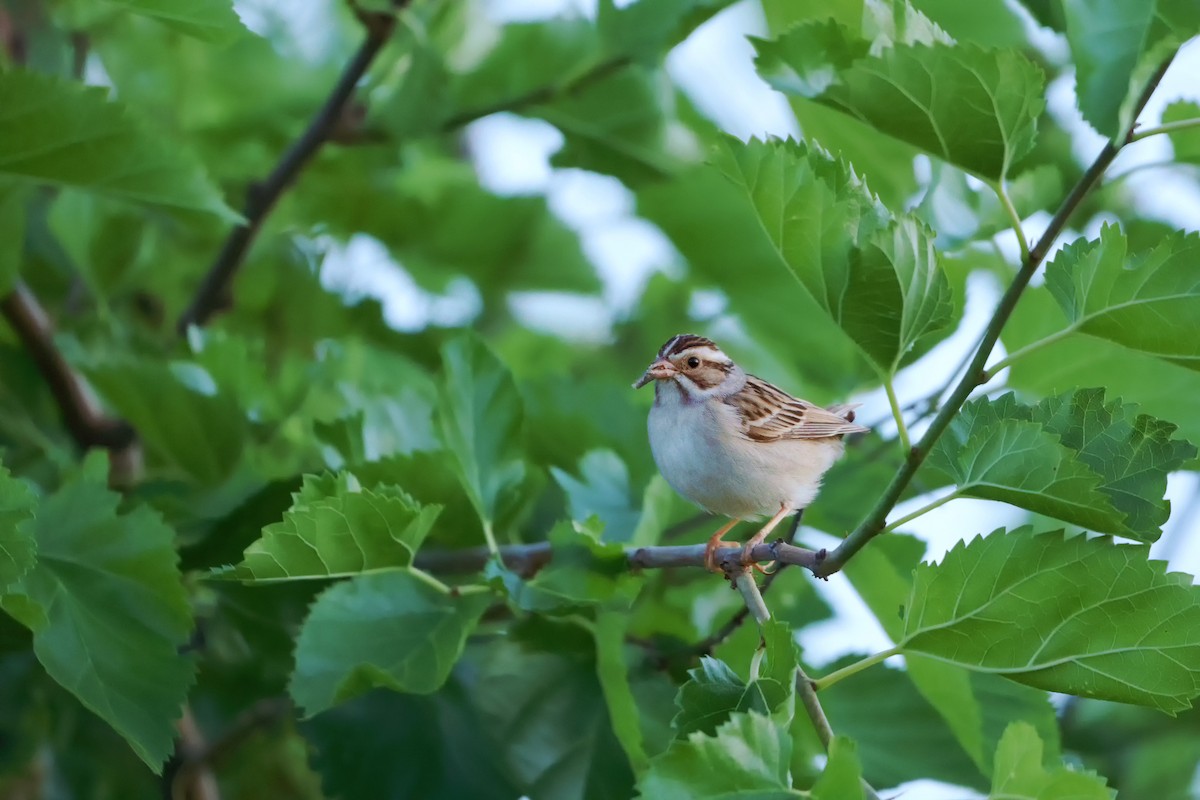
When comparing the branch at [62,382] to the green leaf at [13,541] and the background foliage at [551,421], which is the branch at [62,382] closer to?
the background foliage at [551,421]

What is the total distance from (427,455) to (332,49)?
1.57 meters

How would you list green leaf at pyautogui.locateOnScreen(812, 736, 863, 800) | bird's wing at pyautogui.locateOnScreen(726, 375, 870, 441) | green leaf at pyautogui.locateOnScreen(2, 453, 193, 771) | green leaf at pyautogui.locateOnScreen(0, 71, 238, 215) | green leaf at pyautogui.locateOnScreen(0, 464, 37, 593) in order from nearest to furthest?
green leaf at pyautogui.locateOnScreen(812, 736, 863, 800)
green leaf at pyautogui.locateOnScreen(0, 464, 37, 593)
green leaf at pyautogui.locateOnScreen(2, 453, 193, 771)
green leaf at pyautogui.locateOnScreen(0, 71, 238, 215)
bird's wing at pyautogui.locateOnScreen(726, 375, 870, 441)

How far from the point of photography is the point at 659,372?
1.42m

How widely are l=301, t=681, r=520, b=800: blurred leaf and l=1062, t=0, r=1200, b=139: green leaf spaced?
2.92 ft

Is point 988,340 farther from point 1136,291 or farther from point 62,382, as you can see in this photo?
point 62,382

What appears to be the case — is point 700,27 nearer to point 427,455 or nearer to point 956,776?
point 427,455

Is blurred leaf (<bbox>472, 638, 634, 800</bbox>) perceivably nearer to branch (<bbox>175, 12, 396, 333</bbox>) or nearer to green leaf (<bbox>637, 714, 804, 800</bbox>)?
green leaf (<bbox>637, 714, 804, 800</bbox>)

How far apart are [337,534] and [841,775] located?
0.49 m

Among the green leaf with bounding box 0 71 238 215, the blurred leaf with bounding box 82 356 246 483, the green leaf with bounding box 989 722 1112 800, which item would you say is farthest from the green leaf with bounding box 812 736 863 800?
the blurred leaf with bounding box 82 356 246 483

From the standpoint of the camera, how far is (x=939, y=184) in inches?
53.4

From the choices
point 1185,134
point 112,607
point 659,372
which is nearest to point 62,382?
point 112,607

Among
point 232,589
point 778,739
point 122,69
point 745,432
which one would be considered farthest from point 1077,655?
point 122,69

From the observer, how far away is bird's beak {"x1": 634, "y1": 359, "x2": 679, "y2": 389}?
1401 millimetres

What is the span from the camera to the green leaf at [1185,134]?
1.25 metres
